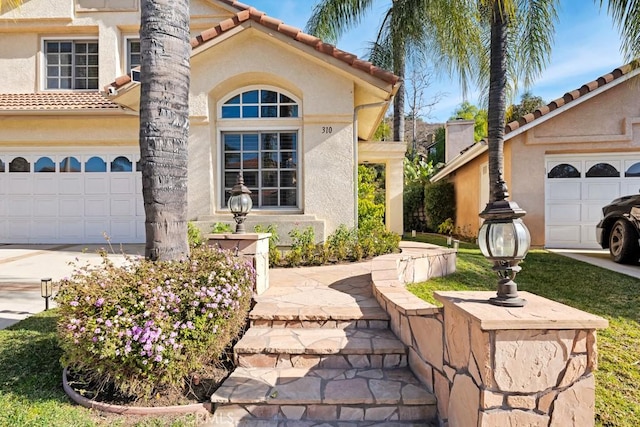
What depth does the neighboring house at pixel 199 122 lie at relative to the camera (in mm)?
8977

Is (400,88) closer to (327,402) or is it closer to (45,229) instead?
(327,402)

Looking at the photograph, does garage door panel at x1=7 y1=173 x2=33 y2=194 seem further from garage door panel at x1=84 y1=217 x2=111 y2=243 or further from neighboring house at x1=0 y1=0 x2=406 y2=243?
garage door panel at x1=84 y1=217 x2=111 y2=243

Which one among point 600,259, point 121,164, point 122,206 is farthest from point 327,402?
point 121,164

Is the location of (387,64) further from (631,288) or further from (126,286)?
(126,286)

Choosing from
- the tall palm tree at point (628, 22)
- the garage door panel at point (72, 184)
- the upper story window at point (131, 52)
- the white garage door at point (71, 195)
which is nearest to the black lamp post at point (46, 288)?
the white garage door at point (71, 195)

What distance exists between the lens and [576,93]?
11.4 metres

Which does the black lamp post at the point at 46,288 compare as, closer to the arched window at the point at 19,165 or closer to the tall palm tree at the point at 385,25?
the arched window at the point at 19,165

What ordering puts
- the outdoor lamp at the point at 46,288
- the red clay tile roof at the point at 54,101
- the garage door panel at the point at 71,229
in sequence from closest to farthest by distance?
the outdoor lamp at the point at 46,288 → the red clay tile roof at the point at 54,101 → the garage door panel at the point at 71,229

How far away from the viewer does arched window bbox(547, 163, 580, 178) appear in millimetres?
12312

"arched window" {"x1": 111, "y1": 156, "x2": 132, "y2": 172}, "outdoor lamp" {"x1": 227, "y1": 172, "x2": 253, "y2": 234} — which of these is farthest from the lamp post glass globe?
"arched window" {"x1": 111, "y1": 156, "x2": 132, "y2": 172}

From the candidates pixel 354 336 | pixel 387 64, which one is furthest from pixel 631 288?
pixel 387 64

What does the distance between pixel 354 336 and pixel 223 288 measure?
164 centimetres

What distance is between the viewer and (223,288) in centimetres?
392

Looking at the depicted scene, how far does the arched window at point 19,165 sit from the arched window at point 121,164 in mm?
3031
